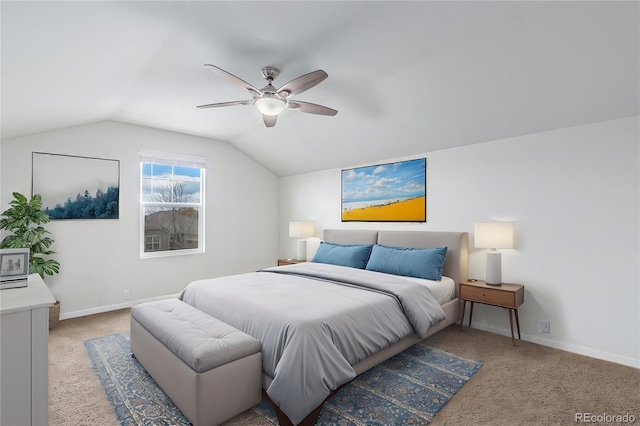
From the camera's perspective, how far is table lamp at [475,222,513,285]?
10.7ft

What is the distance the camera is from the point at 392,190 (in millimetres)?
4457

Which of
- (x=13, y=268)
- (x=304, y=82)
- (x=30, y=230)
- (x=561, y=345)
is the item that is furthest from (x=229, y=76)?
(x=561, y=345)

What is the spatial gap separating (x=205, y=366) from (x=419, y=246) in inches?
112

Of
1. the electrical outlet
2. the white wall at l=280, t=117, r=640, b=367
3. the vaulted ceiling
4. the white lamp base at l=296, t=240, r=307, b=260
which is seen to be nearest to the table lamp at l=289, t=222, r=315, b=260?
the white lamp base at l=296, t=240, r=307, b=260

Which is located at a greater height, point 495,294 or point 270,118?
point 270,118

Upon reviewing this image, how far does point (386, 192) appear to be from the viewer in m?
4.52

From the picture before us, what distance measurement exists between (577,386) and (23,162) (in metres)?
5.76

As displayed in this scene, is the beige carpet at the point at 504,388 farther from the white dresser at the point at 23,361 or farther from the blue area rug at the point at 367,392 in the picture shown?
the white dresser at the point at 23,361

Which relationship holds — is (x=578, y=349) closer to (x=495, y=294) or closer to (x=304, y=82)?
(x=495, y=294)

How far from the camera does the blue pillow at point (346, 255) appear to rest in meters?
4.12

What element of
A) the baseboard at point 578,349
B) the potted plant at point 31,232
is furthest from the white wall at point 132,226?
the baseboard at point 578,349

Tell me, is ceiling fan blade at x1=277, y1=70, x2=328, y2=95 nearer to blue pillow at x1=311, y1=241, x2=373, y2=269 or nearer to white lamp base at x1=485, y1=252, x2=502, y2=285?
blue pillow at x1=311, y1=241, x2=373, y2=269

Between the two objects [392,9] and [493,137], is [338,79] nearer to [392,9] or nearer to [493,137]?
[392,9]

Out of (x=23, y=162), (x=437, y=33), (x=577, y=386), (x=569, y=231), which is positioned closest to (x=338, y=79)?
(x=437, y=33)
